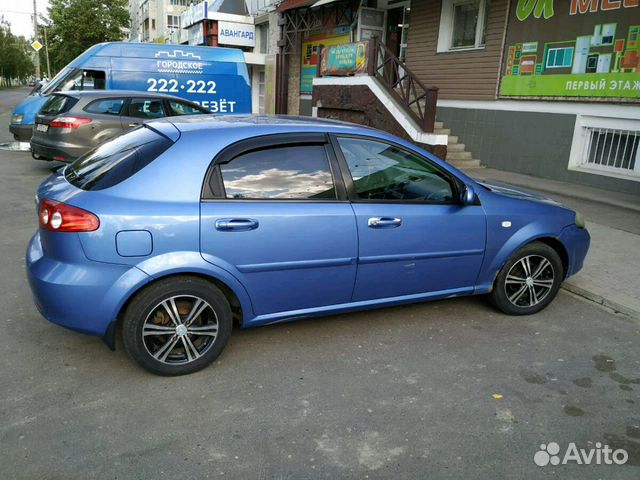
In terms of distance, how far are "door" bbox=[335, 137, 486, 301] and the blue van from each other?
27.8ft

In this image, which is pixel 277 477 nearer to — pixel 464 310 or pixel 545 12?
pixel 464 310

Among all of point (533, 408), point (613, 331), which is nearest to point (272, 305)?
point (533, 408)

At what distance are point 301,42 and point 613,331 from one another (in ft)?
61.5

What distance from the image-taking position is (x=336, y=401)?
3295 mm

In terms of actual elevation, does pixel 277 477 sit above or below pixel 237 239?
below

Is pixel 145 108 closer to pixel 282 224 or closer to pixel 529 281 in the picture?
pixel 282 224

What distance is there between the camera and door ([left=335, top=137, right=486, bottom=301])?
12.8 feet

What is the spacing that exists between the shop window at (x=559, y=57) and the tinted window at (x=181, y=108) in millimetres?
7212

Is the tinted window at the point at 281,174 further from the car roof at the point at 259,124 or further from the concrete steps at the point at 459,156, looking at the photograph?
the concrete steps at the point at 459,156

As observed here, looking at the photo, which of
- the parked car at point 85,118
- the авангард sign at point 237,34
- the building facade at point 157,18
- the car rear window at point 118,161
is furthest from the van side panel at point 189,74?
the building facade at point 157,18

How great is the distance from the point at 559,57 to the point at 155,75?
384 inches

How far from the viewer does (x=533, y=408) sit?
3.29m

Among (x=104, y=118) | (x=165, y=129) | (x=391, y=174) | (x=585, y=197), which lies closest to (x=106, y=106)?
(x=104, y=118)

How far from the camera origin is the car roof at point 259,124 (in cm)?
373
